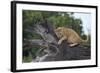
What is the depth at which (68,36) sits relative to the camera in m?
1.73

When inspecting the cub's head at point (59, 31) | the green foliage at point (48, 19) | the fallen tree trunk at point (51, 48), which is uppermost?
the green foliage at point (48, 19)

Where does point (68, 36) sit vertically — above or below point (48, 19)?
below

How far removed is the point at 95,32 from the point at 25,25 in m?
0.61

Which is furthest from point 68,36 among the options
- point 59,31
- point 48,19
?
point 48,19

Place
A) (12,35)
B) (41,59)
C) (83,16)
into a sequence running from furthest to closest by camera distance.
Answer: (83,16)
(41,59)
(12,35)

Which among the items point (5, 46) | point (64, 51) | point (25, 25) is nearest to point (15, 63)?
point (5, 46)

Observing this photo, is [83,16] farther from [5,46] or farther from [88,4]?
[5,46]

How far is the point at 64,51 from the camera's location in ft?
5.61

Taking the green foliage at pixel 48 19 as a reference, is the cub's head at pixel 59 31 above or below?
below

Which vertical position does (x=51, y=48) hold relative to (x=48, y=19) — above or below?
below

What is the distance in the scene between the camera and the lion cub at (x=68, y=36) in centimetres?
169

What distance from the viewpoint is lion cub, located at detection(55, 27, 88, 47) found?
66.7 inches

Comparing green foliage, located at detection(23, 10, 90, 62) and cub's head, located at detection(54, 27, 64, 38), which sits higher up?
green foliage, located at detection(23, 10, 90, 62)

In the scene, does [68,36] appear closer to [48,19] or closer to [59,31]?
[59,31]
